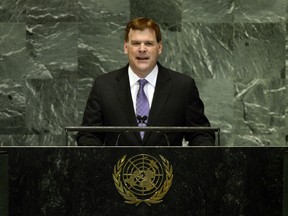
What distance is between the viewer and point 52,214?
→ 11.3 feet

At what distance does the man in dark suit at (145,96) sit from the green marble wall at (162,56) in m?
1.72

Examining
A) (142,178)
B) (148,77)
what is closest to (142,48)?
(148,77)

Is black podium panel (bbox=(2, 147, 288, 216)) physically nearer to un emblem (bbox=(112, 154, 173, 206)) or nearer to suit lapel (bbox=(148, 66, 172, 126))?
un emblem (bbox=(112, 154, 173, 206))

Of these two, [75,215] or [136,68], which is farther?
[136,68]

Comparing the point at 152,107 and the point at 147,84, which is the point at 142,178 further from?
the point at 147,84

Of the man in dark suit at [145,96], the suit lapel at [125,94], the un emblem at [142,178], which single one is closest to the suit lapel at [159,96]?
the man in dark suit at [145,96]

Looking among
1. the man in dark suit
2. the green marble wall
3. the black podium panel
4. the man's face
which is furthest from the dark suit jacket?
the green marble wall

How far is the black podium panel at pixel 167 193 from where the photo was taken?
3.43 metres

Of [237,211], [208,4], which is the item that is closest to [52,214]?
[237,211]

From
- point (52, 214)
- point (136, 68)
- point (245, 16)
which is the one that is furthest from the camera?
point (245, 16)

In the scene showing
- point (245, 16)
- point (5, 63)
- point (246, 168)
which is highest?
point (245, 16)

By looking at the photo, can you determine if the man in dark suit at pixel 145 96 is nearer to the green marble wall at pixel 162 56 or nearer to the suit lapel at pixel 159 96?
the suit lapel at pixel 159 96

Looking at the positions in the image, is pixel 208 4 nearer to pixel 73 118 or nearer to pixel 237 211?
pixel 73 118

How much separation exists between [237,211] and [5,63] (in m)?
3.38
